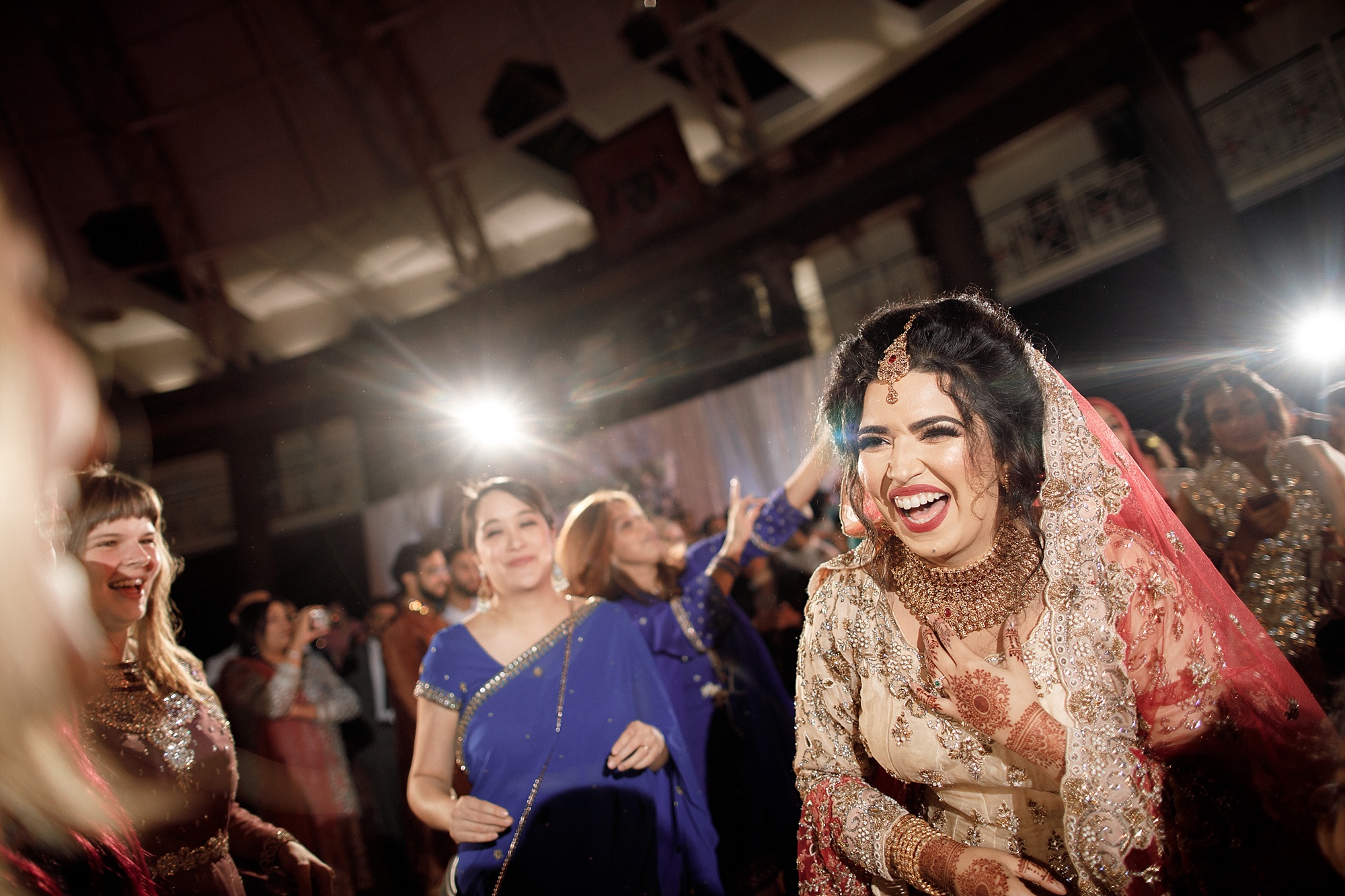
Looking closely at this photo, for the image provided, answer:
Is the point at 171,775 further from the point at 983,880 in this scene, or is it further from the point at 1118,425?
the point at 1118,425

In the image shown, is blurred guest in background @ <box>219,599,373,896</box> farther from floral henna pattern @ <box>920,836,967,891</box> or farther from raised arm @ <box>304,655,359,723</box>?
floral henna pattern @ <box>920,836,967,891</box>

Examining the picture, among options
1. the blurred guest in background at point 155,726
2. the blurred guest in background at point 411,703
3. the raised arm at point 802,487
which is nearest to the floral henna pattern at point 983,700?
the raised arm at point 802,487

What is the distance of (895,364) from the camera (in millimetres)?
1344

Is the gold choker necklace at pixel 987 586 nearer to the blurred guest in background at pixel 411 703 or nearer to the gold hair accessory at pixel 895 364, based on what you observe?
the gold hair accessory at pixel 895 364

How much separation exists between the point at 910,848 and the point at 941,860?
0.06 metres

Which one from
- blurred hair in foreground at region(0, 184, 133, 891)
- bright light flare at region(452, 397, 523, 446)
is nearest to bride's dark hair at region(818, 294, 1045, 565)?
blurred hair in foreground at region(0, 184, 133, 891)

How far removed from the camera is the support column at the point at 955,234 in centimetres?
695

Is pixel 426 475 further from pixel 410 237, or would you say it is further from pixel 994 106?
pixel 994 106

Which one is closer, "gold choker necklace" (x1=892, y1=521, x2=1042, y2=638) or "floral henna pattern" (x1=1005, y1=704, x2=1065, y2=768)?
"floral henna pattern" (x1=1005, y1=704, x2=1065, y2=768)

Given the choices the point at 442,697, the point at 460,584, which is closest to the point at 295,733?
the point at 460,584

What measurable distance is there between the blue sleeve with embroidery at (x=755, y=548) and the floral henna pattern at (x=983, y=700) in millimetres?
1263

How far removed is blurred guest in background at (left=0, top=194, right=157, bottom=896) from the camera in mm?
717

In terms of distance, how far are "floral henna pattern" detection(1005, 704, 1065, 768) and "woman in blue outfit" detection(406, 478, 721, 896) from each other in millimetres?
1053

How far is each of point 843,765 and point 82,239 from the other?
11.3 m
